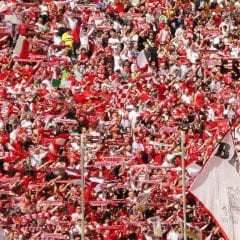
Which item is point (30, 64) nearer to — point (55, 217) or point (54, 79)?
point (54, 79)

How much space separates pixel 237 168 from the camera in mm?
20391

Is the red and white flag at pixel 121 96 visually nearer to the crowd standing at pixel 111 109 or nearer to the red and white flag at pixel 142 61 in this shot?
the crowd standing at pixel 111 109

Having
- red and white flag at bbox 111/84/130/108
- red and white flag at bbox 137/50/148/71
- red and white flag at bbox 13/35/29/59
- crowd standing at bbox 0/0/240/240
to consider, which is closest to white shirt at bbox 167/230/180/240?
crowd standing at bbox 0/0/240/240

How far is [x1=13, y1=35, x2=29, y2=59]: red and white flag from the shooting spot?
33731 mm

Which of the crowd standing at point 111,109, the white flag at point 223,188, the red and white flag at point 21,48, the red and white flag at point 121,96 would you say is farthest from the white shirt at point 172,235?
the red and white flag at point 21,48

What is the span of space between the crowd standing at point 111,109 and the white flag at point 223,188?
1.88m

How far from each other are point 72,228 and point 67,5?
44.8 ft

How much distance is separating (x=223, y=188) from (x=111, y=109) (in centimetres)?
1166

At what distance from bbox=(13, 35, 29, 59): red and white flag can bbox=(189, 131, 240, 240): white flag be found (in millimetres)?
13827

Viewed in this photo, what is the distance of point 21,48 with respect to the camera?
34.1 metres

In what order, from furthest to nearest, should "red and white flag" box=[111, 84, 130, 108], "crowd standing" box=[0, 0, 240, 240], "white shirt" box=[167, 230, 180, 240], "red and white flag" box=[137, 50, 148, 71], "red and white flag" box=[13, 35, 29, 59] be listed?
"red and white flag" box=[137, 50, 148, 71]
"red and white flag" box=[13, 35, 29, 59]
"red and white flag" box=[111, 84, 130, 108]
"crowd standing" box=[0, 0, 240, 240]
"white shirt" box=[167, 230, 180, 240]

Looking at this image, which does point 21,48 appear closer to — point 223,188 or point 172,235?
point 172,235

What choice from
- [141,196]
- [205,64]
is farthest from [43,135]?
[205,64]

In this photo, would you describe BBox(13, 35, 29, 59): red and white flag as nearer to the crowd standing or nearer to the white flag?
the crowd standing
